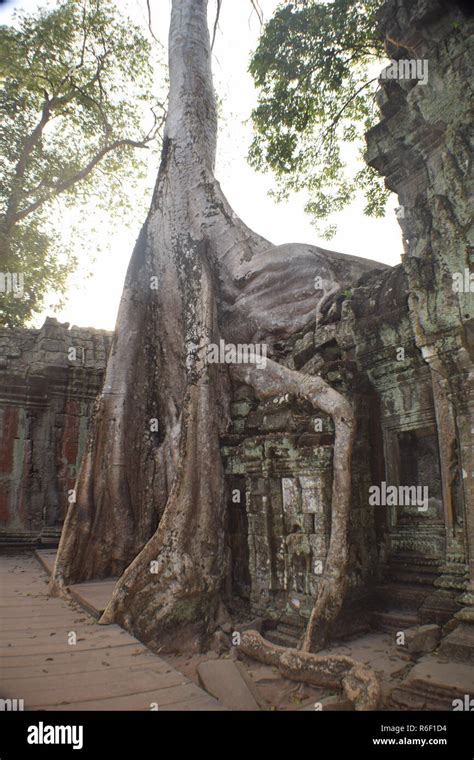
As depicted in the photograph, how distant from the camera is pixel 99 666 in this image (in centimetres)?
242

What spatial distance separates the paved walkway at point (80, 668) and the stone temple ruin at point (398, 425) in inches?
37.6

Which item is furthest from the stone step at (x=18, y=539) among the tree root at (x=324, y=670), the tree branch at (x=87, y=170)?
the tree branch at (x=87, y=170)

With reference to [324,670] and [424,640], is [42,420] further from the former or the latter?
[424,640]

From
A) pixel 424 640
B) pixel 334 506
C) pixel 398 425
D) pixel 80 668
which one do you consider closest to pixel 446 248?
pixel 398 425

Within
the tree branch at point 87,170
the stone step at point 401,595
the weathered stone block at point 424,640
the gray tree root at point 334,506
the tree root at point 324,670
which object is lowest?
the tree root at point 324,670

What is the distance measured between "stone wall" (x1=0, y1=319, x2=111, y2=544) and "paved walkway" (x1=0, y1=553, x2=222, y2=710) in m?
3.42

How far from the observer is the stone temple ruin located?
2730mm

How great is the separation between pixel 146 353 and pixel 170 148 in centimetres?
253

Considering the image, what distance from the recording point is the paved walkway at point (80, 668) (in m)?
2.03

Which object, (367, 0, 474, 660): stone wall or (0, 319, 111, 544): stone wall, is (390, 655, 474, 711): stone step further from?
(0, 319, 111, 544): stone wall

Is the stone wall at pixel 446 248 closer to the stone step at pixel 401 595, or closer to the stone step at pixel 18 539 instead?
the stone step at pixel 401 595

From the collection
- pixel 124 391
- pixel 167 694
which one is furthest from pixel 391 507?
pixel 124 391

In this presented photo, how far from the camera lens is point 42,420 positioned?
7.19 m

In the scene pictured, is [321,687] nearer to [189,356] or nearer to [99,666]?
[99,666]
